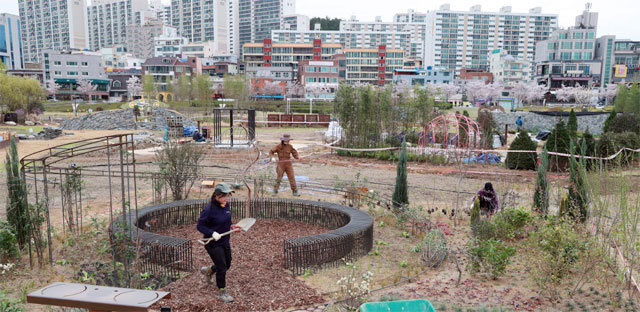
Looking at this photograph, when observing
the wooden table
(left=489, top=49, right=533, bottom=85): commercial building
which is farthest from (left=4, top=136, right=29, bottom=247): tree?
(left=489, top=49, right=533, bottom=85): commercial building

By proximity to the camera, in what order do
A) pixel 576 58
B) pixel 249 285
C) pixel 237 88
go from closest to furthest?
pixel 249 285 < pixel 237 88 < pixel 576 58

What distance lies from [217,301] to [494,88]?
7150 cm

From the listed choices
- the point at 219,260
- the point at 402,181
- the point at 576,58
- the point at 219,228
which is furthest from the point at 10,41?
the point at 219,260

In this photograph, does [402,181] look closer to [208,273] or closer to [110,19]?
[208,273]

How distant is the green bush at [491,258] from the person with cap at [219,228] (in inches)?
133

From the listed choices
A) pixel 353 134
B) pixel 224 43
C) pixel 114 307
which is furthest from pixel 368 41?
pixel 114 307

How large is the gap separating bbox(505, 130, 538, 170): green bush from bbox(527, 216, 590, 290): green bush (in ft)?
31.9

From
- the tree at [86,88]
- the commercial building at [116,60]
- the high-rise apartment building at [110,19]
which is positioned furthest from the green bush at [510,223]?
the high-rise apartment building at [110,19]

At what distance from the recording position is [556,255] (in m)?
5.94

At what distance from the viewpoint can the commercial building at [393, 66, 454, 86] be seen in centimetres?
8362

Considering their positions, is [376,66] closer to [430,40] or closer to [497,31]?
[430,40]

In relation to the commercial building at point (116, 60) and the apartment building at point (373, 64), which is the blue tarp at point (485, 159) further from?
the commercial building at point (116, 60)

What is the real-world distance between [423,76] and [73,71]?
60322mm

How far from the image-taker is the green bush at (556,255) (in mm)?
5793
